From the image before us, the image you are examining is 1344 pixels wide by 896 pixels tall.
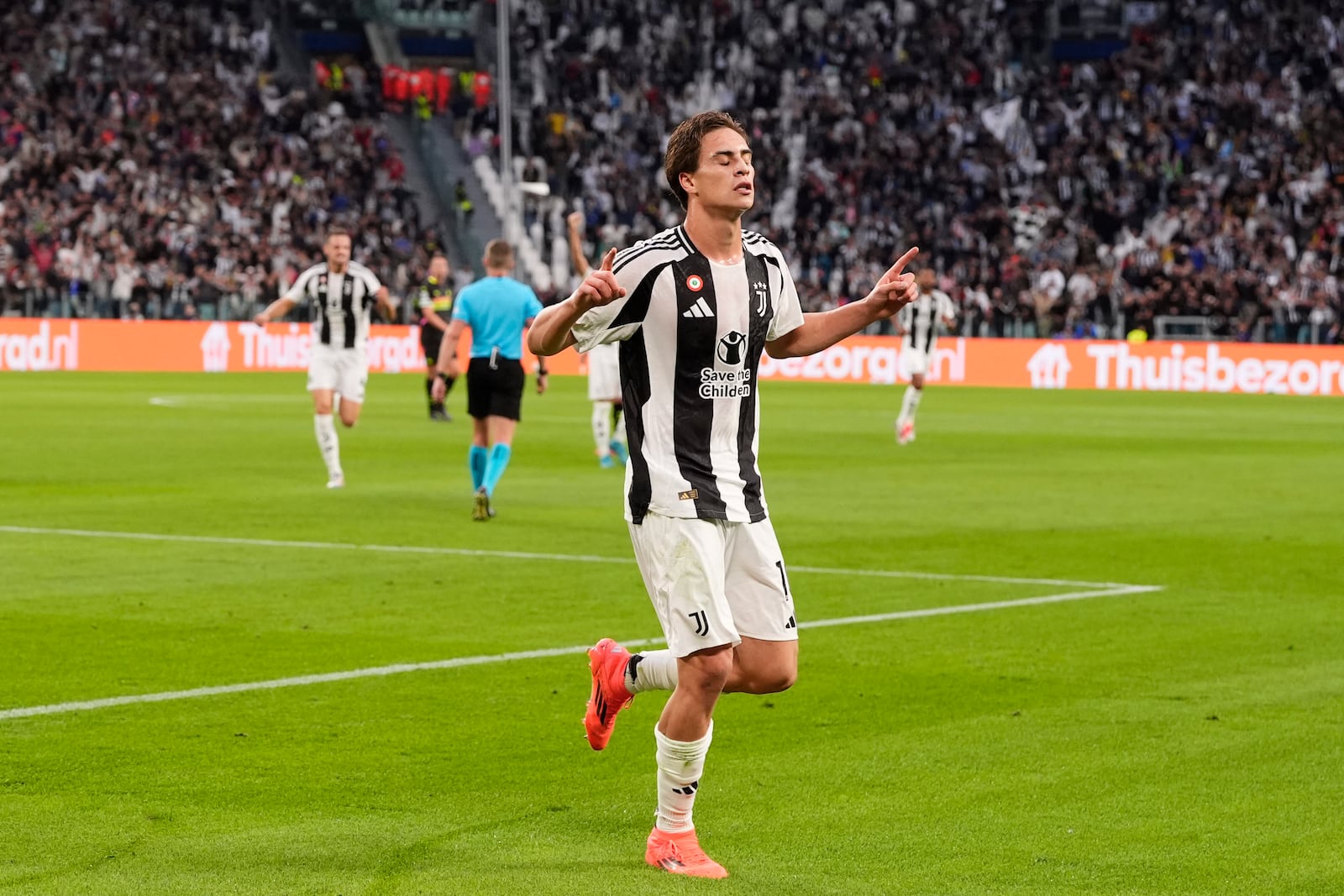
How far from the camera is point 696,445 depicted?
611cm

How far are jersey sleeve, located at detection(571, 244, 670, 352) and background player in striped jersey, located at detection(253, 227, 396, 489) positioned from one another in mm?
12889

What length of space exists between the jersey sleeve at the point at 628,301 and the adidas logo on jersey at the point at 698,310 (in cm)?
11

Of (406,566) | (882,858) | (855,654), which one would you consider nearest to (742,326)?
(882,858)

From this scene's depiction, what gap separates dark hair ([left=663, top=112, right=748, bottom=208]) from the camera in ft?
20.0

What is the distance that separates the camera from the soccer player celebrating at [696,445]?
19.5 feet

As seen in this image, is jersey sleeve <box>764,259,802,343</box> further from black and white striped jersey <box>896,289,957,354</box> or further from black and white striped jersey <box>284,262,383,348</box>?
black and white striped jersey <box>896,289,957,354</box>

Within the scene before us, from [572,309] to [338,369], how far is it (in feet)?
44.5

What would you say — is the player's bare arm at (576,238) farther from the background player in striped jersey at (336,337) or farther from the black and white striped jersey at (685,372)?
the background player in striped jersey at (336,337)

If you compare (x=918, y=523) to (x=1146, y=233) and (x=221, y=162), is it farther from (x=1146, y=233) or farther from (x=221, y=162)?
(x=221, y=162)

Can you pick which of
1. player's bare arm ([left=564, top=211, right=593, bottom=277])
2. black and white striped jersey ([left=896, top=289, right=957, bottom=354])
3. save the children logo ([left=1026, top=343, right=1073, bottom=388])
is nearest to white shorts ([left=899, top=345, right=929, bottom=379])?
black and white striped jersey ([left=896, top=289, right=957, bottom=354])

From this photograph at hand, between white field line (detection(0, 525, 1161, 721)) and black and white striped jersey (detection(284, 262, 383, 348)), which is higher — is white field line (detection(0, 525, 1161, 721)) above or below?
below

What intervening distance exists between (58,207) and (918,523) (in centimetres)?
3539

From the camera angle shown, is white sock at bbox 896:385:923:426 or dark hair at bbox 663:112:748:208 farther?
white sock at bbox 896:385:923:426

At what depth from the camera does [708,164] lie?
6086mm
